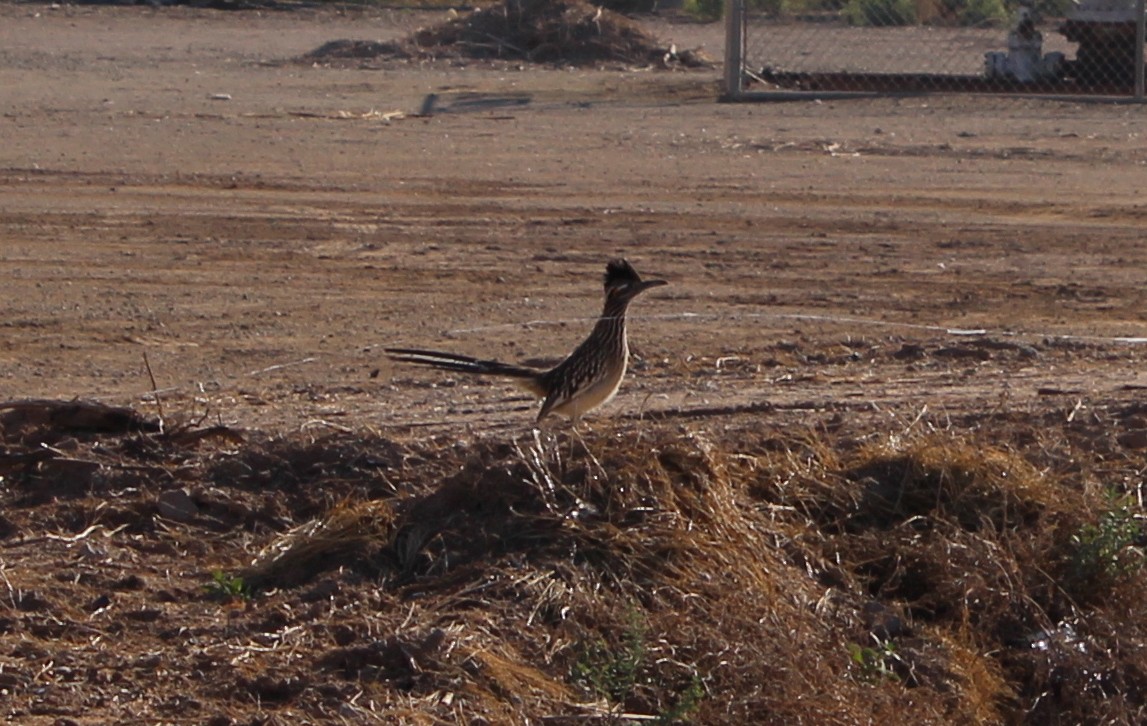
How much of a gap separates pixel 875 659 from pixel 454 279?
530 cm

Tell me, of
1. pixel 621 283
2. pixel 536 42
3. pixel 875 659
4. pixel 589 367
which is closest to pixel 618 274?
pixel 621 283

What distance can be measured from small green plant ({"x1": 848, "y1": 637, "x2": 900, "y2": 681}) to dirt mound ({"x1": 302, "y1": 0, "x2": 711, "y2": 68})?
17.8 meters

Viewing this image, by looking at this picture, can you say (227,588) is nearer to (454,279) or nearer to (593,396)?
(593,396)

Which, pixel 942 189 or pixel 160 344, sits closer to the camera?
pixel 160 344

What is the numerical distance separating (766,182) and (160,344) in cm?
625

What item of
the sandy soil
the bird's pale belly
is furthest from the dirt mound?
the bird's pale belly

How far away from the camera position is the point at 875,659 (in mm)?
6445

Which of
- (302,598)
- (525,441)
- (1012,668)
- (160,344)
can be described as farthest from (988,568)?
(160,344)

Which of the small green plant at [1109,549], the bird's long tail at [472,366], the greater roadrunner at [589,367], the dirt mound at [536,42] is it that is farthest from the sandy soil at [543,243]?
the dirt mound at [536,42]

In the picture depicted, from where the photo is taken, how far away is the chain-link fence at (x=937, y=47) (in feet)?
63.3

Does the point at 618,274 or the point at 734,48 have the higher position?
the point at 618,274

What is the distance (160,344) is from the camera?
9.66 m

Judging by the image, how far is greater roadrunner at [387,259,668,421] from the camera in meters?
7.13

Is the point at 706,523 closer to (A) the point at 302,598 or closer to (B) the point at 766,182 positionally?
(A) the point at 302,598
